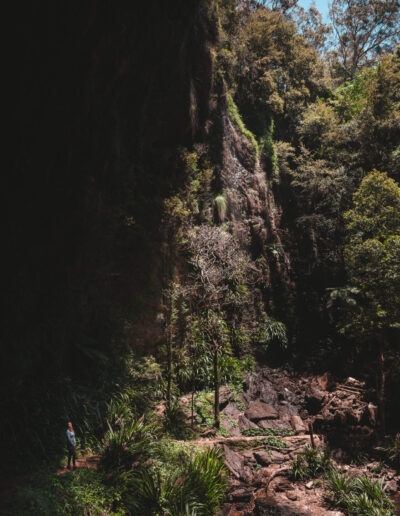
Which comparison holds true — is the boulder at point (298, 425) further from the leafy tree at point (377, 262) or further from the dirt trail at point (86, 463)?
the dirt trail at point (86, 463)

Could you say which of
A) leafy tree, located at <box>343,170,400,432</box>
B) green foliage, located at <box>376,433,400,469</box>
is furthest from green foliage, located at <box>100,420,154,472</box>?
leafy tree, located at <box>343,170,400,432</box>

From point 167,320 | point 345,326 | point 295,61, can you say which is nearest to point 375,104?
point 295,61

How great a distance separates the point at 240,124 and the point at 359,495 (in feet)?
56.3

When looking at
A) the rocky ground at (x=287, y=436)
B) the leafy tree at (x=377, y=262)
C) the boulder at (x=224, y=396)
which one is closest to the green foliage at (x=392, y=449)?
the rocky ground at (x=287, y=436)

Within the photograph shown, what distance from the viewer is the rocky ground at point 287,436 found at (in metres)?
8.27

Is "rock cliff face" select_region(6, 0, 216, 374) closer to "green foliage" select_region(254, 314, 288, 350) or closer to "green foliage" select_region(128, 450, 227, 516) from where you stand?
"green foliage" select_region(128, 450, 227, 516)

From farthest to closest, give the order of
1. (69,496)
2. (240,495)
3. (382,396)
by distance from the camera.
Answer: (382,396)
(240,495)
(69,496)

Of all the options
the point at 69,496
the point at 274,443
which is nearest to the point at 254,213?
the point at 274,443

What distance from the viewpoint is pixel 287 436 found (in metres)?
10.8

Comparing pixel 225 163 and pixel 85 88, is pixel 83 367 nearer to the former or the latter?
pixel 85 88

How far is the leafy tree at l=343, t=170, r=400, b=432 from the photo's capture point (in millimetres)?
10641

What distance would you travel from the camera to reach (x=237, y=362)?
1412 cm

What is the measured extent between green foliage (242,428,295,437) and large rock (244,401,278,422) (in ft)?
1.86

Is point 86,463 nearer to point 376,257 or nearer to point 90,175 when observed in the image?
point 90,175
